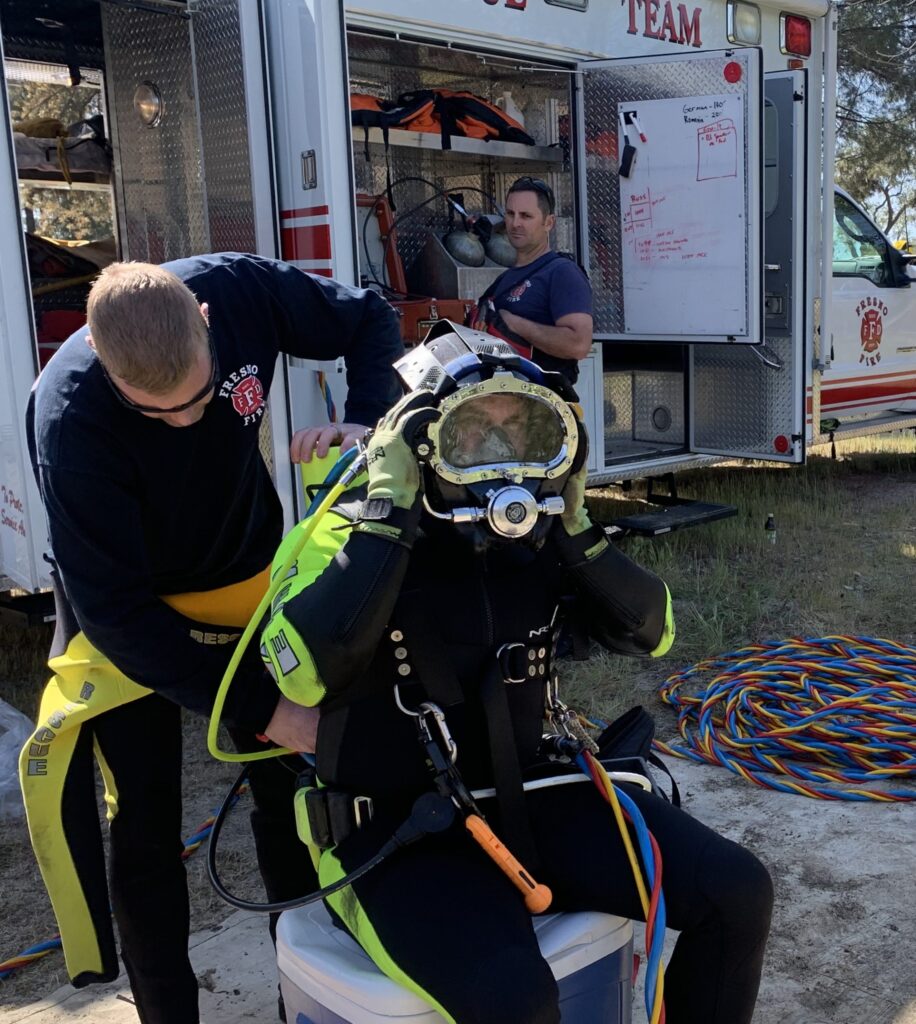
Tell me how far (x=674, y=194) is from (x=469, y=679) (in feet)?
14.5

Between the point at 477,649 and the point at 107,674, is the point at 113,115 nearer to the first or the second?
the point at 107,674

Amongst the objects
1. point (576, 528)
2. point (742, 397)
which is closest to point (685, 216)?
point (742, 397)

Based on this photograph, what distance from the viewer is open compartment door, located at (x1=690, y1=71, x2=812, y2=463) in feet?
19.6

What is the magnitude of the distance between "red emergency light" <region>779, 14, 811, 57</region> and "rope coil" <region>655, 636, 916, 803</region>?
3646 millimetres

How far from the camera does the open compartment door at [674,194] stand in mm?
5539

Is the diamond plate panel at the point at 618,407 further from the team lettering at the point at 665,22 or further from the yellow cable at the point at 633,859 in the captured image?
the yellow cable at the point at 633,859

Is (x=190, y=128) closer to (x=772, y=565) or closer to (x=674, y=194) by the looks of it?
(x=674, y=194)

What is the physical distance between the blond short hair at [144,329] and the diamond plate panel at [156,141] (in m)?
2.93

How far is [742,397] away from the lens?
21.5ft

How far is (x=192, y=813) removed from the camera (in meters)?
3.55

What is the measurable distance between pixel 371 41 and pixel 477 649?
493 centimetres

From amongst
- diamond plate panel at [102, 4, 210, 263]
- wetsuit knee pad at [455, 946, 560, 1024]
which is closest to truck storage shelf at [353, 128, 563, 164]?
diamond plate panel at [102, 4, 210, 263]

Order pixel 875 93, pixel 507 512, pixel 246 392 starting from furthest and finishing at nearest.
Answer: pixel 875 93, pixel 246 392, pixel 507 512

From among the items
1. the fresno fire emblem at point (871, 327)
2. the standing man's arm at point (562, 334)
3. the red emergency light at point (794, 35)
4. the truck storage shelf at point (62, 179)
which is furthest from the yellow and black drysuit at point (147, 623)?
the fresno fire emblem at point (871, 327)
